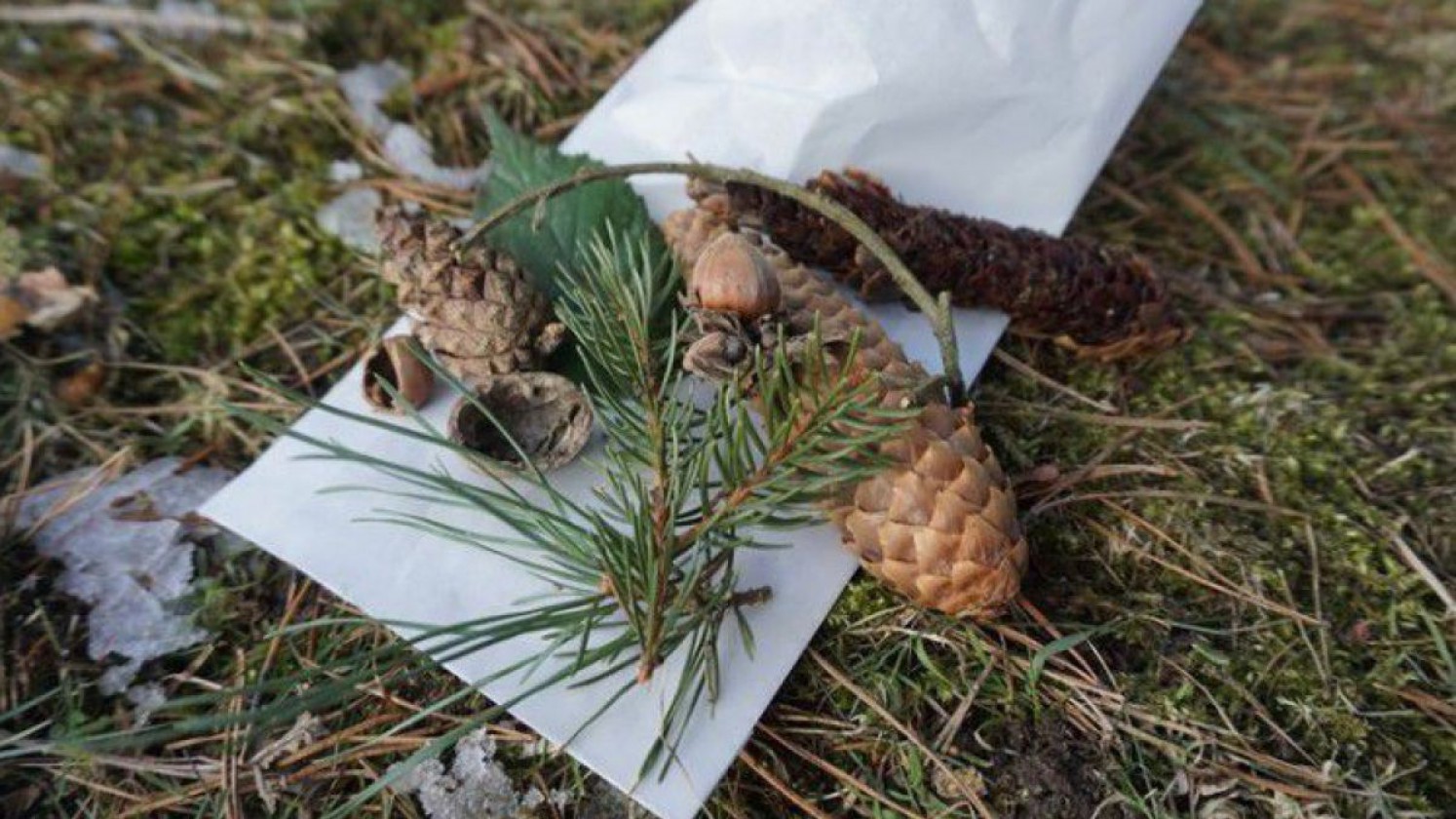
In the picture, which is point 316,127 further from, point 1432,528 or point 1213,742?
point 1432,528

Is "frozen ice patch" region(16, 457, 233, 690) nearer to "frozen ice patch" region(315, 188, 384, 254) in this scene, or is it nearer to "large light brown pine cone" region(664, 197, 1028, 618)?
"frozen ice patch" region(315, 188, 384, 254)

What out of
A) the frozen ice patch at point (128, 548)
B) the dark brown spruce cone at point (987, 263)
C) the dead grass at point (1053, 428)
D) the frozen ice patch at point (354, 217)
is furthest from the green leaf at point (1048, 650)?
the frozen ice patch at point (354, 217)

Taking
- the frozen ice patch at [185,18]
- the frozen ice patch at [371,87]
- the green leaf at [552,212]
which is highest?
the green leaf at [552,212]

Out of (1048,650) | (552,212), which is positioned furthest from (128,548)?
(1048,650)

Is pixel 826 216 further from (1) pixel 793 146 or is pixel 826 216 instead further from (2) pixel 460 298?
(2) pixel 460 298

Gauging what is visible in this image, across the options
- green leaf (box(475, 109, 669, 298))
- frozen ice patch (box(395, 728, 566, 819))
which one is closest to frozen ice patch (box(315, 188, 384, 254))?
green leaf (box(475, 109, 669, 298))

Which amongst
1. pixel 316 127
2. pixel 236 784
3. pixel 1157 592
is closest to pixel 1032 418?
pixel 1157 592

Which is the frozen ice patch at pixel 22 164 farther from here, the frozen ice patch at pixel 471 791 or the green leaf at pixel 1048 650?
the green leaf at pixel 1048 650
